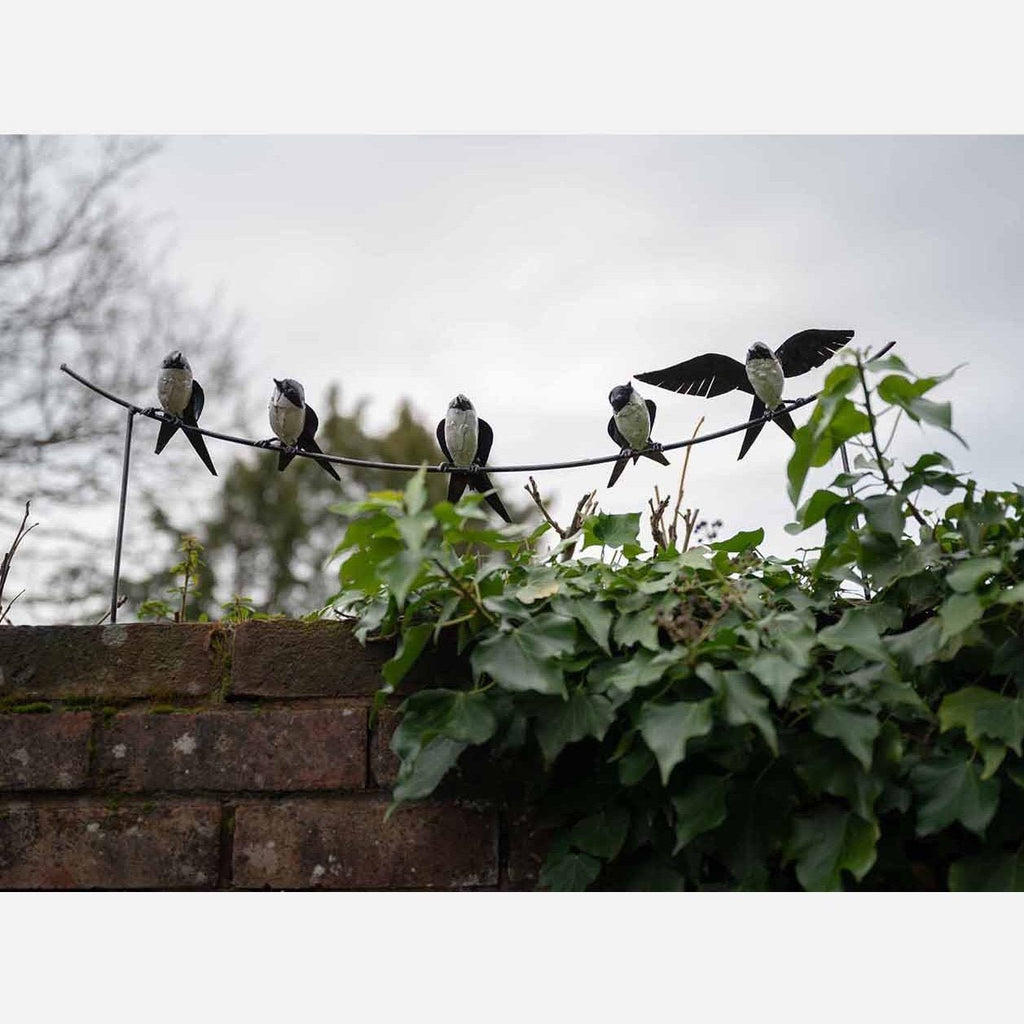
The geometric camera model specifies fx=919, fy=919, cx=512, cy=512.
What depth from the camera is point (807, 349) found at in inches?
52.3

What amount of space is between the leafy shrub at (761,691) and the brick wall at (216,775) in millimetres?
119

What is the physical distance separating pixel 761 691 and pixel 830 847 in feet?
0.56

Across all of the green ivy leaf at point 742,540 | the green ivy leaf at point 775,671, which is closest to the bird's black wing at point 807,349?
the green ivy leaf at point 742,540

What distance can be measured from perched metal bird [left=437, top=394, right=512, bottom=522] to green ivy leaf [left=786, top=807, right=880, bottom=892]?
59 cm

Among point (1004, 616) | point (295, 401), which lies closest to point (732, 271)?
point (295, 401)

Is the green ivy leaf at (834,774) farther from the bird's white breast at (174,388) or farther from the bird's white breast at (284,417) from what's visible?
the bird's white breast at (174,388)

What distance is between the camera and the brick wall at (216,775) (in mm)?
1079

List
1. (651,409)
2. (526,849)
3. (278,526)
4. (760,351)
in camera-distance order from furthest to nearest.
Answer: (278,526)
(651,409)
(760,351)
(526,849)

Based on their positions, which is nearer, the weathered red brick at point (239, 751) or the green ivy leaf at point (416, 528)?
the green ivy leaf at point (416, 528)

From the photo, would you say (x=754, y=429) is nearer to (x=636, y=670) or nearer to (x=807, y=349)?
(x=807, y=349)

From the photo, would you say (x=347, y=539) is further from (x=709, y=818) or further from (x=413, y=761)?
(x=709, y=818)

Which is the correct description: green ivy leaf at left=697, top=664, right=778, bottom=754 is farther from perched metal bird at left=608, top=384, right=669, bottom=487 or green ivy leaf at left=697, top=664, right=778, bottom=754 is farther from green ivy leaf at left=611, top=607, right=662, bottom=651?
perched metal bird at left=608, top=384, right=669, bottom=487

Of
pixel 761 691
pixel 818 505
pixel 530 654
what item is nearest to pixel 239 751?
pixel 530 654

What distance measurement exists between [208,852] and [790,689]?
2.31 feet
